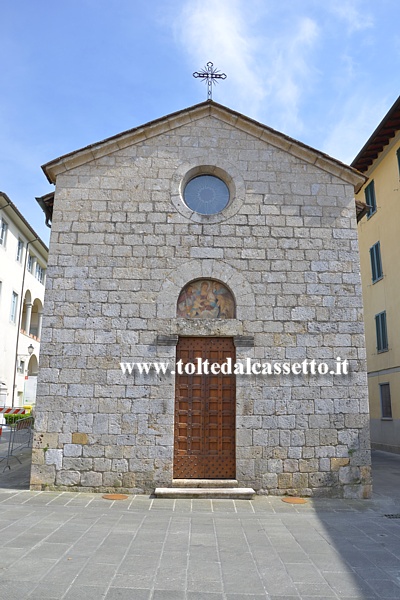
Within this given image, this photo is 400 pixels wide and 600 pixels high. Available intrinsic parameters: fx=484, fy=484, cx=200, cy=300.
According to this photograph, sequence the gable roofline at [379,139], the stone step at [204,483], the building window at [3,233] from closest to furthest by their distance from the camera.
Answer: the stone step at [204,483]
the gable roofline at [379,139]
the building window at [3,233]

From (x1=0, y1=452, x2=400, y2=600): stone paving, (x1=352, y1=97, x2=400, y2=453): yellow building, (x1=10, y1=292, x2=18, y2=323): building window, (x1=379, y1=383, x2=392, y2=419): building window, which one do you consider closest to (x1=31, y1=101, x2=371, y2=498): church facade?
(x1=0, y1=452, x2=400, y2=600): stone paving

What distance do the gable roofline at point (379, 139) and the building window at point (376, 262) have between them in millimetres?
3137

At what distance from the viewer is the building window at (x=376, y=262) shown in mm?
Answer: 17406

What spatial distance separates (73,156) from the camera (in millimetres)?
8984

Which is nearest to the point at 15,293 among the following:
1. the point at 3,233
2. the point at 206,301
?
the point at 3,233

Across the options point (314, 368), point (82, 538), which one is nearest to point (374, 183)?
point (314, 368)

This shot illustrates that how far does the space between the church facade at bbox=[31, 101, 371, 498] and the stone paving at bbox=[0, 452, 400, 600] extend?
74 centimetres

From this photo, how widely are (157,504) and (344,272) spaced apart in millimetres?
5042

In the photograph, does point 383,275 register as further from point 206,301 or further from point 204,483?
point 204,483

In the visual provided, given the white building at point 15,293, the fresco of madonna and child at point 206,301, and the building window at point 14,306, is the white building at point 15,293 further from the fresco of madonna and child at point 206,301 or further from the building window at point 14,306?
the fresco of madonna and child at point 206,301

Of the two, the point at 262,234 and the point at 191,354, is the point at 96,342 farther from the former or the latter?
the point at 262,234

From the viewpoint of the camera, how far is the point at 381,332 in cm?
1723

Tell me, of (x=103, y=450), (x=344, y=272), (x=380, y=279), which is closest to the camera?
(x=103, y=450)

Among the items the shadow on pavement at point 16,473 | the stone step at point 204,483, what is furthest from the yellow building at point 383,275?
the shadow on pavement at point 16,473
